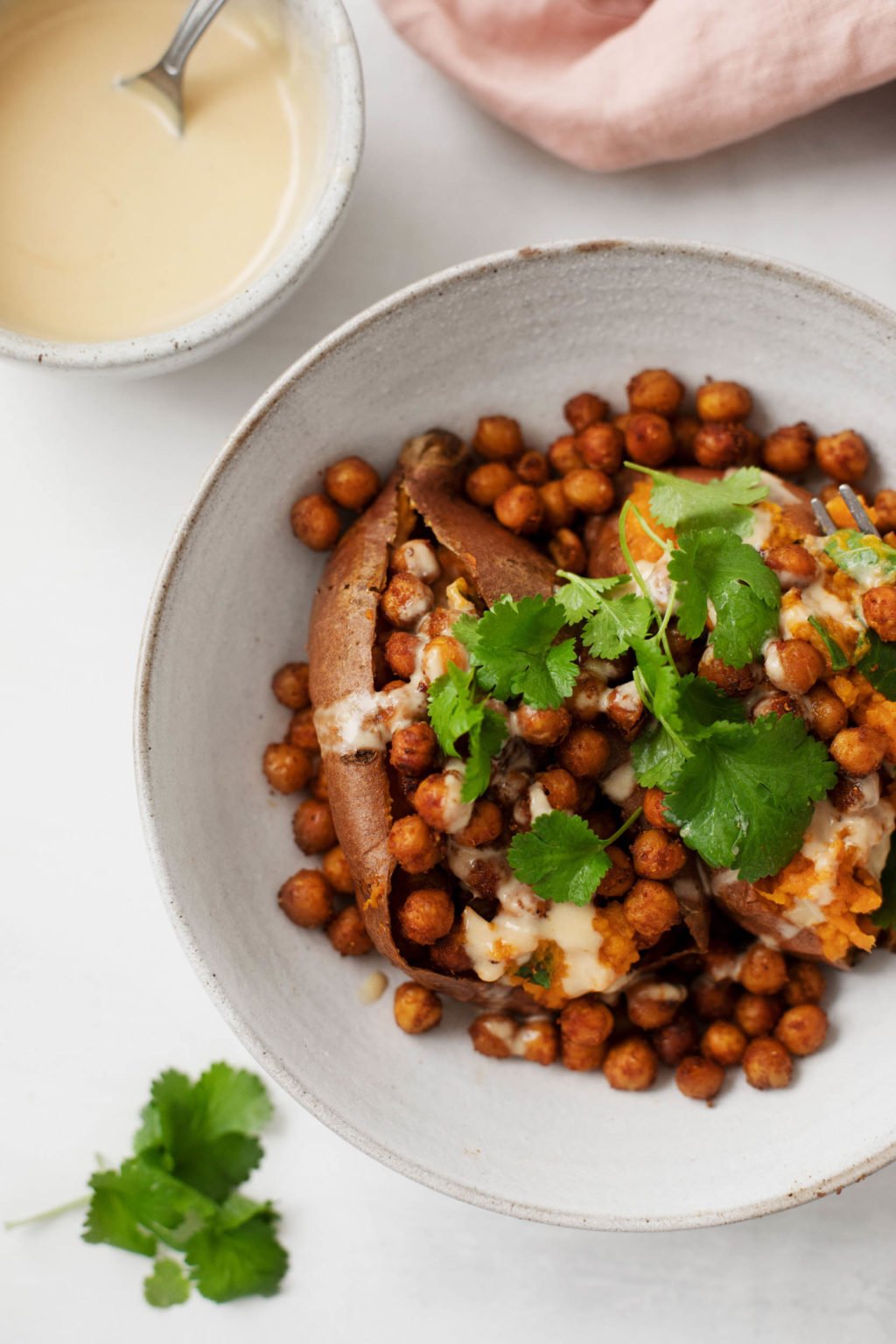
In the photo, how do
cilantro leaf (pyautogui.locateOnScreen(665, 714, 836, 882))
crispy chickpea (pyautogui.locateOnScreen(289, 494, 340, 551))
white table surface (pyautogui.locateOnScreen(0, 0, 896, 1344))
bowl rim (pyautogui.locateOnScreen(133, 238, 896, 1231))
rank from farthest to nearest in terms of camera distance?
white table surface (pyautogui.locateOnScreen(0, 0, 896, 1344)) < crispy chickpea (pyautogui.locateOnScreen(289, 494, 340, 551)) < bowl rim (pyautogui.locateOnScreen(133, 238, 896, 1231)) < cilantro leaf (pyautogui.locateOnScreen(665, 714, 836, 882))

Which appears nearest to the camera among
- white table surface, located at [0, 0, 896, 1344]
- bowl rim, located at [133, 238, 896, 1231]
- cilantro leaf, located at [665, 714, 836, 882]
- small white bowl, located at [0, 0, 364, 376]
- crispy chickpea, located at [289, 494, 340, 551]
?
cilantro leaf, located at [665, 714, 836, 882]

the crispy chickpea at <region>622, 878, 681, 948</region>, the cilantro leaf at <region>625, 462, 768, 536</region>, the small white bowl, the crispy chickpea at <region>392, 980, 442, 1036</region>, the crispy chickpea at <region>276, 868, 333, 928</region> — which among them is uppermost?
the small white bowl

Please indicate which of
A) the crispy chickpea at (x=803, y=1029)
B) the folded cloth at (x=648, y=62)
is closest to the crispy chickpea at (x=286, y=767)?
the crispy chickpea at (x=803, y=1029)

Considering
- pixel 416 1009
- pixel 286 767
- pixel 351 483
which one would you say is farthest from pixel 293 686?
pixel 416 1009

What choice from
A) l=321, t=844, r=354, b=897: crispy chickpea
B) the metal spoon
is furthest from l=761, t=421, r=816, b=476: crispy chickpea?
the metal spoon

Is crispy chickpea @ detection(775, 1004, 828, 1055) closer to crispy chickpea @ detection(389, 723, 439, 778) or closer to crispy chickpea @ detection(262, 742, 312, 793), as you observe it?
crispy chickpea @ detection(389, 723, 439, 778)

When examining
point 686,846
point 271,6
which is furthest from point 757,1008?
point 271,6
